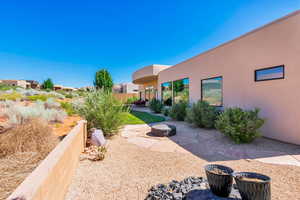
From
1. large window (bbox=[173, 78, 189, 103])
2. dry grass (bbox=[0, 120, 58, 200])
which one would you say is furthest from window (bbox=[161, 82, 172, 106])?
dry grass (bbox=[0, 120, 58, 200])

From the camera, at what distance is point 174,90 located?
1023 cm

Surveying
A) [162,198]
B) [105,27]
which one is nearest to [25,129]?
[162,198]

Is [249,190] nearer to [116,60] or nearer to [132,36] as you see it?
[132,36]

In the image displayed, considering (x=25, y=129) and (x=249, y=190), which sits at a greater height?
(x=25, y=129)

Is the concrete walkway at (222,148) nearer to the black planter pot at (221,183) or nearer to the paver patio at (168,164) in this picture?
the paver patio at (168,164)

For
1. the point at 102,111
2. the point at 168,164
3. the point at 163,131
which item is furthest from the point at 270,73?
the point at 102,111

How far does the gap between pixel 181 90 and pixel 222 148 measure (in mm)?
5994

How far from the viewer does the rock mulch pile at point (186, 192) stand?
61.3 inches

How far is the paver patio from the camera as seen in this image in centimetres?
208

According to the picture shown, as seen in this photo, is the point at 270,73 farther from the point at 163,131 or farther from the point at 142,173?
the point at 142,173

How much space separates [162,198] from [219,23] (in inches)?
370

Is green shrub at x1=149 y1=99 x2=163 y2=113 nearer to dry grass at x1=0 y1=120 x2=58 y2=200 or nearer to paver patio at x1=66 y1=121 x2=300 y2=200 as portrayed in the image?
paver patio at x1=66 y1=121 x2=300 y2=200

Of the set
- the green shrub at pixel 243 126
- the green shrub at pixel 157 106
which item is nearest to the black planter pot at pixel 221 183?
the green shrub at pixel 243 126

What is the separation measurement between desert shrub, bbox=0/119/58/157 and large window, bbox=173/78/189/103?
24.4 feet
